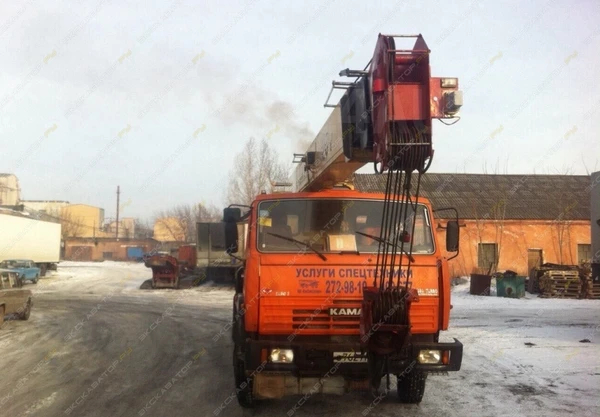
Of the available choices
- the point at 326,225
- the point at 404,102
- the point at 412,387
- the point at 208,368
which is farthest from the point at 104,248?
the point at 404,102

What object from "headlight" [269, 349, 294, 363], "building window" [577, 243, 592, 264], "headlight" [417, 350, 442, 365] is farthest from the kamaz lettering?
"building window" [577, 243, 592, 264]

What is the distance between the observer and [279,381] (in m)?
5.24

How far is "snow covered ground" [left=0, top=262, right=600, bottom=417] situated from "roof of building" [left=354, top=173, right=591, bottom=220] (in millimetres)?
15035

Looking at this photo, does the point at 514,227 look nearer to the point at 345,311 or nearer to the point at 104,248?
the point at 345,311

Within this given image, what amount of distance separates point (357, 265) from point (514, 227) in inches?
1065

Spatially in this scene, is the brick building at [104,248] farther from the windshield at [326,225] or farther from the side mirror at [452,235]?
the side mirror at [452,235]

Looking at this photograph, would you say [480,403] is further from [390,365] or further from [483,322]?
[483,322]

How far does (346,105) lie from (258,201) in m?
1.55

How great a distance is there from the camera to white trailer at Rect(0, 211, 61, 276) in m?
28.9

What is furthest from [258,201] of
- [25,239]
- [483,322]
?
[25,239]

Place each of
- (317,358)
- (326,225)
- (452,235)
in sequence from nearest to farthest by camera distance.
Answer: (317,358) → (326,225) → (452,235)

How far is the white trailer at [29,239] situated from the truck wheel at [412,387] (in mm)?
28308

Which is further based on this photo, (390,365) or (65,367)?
(65,367)

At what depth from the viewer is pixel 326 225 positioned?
19.4 feet
